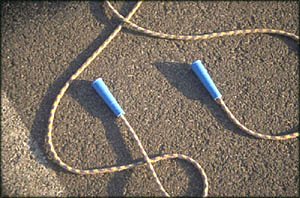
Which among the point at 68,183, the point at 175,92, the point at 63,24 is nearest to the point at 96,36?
the point at 63,24

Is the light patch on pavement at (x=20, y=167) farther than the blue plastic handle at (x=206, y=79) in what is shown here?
No

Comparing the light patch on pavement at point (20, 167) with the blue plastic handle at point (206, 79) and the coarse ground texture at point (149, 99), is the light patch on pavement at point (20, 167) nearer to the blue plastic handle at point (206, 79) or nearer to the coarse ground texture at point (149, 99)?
the coarse ground texture at point (149, 99)

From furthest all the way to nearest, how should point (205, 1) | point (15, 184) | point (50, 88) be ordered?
point (205, 1) < point (50, 88) < point (15, 184)

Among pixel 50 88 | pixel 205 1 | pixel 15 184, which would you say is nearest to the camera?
pixel 15 184

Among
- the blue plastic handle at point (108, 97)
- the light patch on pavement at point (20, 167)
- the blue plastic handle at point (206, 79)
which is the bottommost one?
the light patch on pavement at point (20, 167)

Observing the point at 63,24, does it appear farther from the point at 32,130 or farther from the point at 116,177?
the point at 116,177

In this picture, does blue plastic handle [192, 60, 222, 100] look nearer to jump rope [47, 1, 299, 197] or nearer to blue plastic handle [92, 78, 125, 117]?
jump rope [47, 1, 299, 197]

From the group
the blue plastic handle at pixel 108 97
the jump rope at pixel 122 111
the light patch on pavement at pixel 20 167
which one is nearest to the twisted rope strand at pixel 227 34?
the jump rope at pixel 122 111

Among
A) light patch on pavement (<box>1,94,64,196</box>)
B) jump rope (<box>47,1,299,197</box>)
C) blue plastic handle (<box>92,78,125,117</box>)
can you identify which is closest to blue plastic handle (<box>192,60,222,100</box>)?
jump rope (<box>47,1,299,197</box>)
